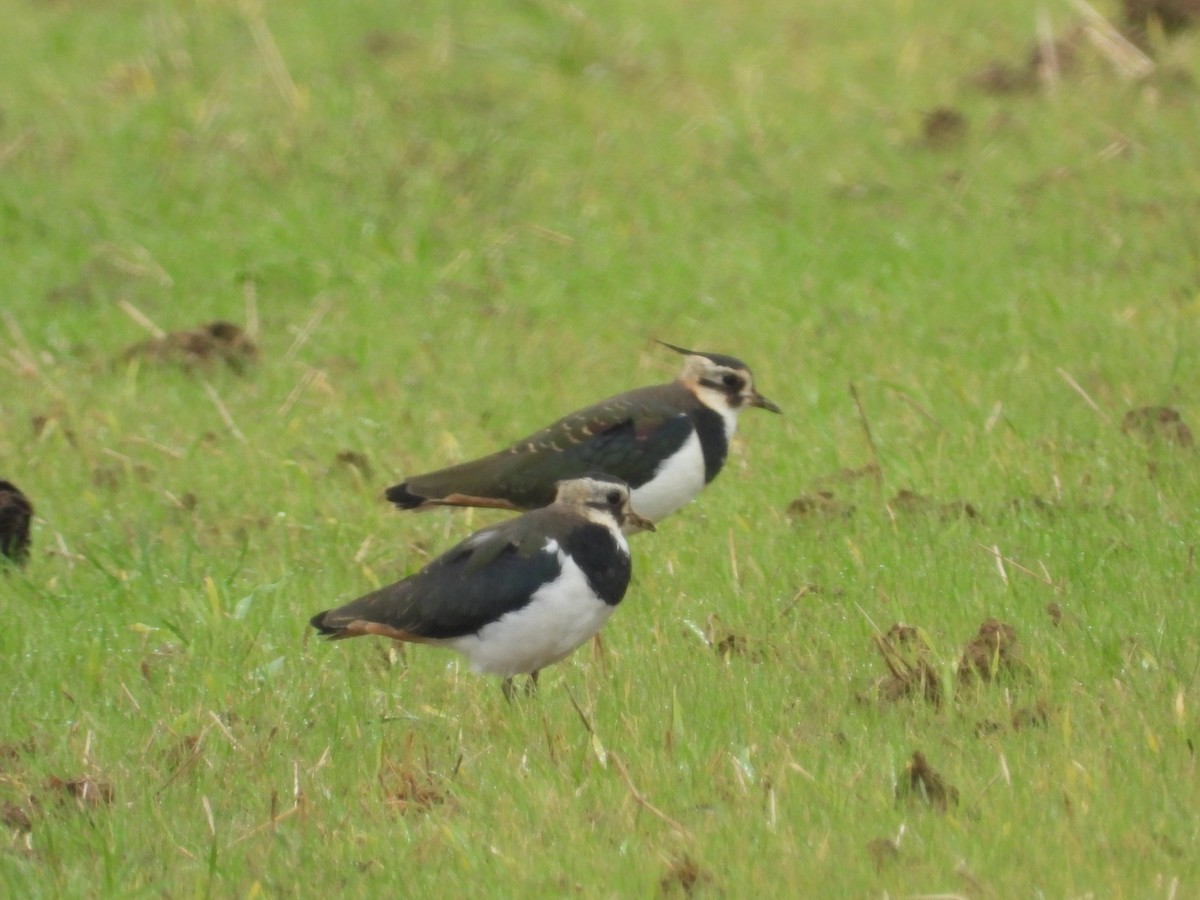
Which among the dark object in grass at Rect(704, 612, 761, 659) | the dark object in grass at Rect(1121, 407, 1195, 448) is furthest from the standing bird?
the dark object in grass at Rect(1121, 407, 1195, 448)

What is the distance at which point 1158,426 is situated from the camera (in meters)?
8.05

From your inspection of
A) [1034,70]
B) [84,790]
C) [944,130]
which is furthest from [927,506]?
[1034,70]

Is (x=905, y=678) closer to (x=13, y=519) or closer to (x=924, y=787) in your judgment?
(x=924, y=787)

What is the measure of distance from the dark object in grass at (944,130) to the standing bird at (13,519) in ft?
22.8

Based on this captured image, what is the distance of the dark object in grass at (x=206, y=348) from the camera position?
10617 millimetres

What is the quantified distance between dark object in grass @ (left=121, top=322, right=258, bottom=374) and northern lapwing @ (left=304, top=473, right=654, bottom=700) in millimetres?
4410

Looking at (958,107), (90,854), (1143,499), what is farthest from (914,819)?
(958,107)

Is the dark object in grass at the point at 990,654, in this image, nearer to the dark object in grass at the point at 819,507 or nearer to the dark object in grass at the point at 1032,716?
the dark object in grass at the point at 1032,716

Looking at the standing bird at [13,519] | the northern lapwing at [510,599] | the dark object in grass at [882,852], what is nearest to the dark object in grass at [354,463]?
the standing bird at [13,519]

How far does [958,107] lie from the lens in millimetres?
13234

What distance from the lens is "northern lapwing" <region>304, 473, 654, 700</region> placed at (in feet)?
20.4

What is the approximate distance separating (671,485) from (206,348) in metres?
3.88

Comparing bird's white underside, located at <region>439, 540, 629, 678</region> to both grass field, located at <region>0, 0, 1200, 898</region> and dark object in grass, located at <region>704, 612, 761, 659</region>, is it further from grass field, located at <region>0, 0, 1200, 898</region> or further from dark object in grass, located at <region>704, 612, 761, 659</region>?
dark object in grass, located at <region>704, 612, 761, 659</region>

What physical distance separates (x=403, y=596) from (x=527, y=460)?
1557 millimetres
